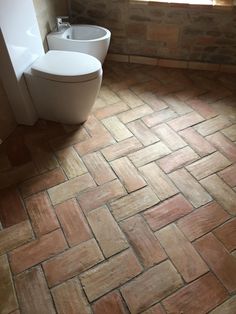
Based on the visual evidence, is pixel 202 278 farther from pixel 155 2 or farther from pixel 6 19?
pixel 155 2

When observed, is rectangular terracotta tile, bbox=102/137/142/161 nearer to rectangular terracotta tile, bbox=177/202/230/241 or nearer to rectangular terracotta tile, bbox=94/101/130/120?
rectangular terracotta tile, bbox=94/101/130/120

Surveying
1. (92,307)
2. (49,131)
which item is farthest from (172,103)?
(92,307)

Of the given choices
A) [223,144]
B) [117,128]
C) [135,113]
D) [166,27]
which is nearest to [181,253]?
[223,144]

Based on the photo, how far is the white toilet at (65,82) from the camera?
1485 millimetres

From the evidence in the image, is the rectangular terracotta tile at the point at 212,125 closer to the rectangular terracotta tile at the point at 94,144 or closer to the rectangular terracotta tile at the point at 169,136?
the rectangular terracotta tile at the point at 169,136

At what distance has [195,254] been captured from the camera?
116cm

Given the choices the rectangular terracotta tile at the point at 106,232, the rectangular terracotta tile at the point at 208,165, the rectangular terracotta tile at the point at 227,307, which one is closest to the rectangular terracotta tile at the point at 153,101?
the rectangular terracotta tile at the point at 208,165

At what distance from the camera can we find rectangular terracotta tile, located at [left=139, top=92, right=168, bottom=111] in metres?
1.95

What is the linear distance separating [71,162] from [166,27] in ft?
4.73

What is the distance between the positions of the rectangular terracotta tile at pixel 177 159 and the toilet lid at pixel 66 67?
0.66 m

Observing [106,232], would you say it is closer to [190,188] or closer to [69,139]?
[190,188]

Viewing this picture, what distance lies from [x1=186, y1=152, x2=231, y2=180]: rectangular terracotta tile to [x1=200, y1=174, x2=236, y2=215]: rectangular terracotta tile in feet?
0.13

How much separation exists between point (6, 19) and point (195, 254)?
59.8 inches

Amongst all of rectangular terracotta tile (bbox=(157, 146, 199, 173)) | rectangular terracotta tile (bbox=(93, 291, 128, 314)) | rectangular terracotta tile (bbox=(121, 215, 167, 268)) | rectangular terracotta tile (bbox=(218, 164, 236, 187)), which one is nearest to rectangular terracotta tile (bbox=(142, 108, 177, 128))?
rectangular terracotta tile (bbox=(157, 146, 199, 173))
